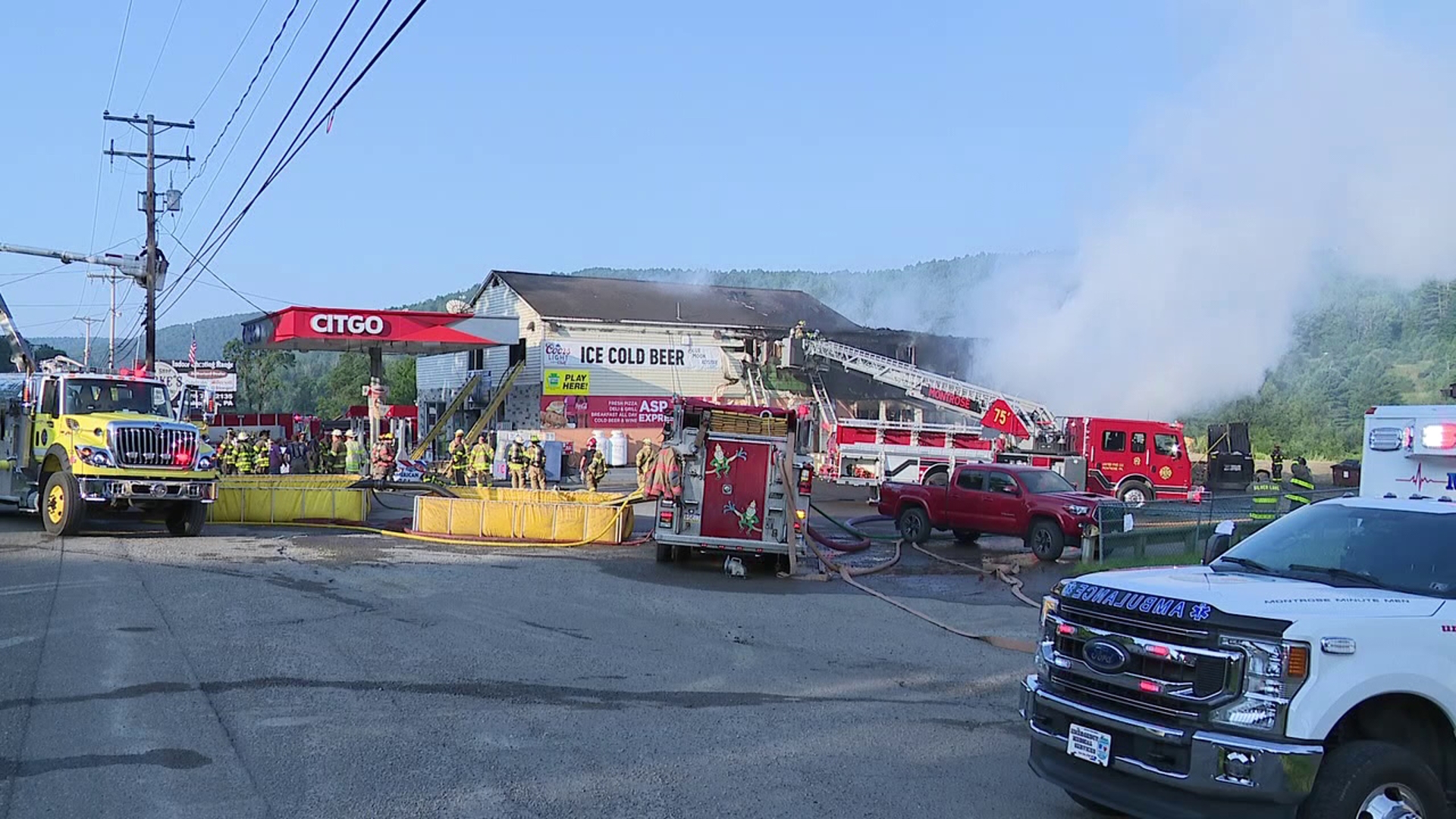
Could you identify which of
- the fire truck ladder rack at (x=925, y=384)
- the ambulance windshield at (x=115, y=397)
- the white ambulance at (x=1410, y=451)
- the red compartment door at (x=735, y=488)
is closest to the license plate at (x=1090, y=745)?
the white ambulance at (x=1410, y=451)

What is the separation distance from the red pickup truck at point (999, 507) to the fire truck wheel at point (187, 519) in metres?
12.3

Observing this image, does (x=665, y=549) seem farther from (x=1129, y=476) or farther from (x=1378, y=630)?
(x=1129, y=476)

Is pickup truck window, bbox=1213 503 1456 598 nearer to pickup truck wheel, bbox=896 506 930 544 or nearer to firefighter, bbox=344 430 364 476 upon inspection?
pickup truck wheel, bbox=896 506 930 544

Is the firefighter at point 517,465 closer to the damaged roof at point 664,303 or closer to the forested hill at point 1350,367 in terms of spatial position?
the damaged roof at point 664,303

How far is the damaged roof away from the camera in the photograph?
1853 inches

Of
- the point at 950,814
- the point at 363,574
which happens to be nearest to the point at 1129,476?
the point at 363,574

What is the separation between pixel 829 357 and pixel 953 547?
16468mm

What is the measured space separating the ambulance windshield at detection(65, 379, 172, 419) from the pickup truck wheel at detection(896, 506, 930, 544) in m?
13.2

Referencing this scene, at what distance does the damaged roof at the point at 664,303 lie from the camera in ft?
154

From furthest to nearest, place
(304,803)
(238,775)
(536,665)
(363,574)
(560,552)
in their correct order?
(560,552) → (363,574) → (536,665) → (238,775) → (304,803)

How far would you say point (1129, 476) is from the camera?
30.9m

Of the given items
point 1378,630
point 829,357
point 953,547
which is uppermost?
point 829,357

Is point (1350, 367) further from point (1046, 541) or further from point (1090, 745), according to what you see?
point (1090, 745)


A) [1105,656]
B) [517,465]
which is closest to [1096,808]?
[1105,656]
